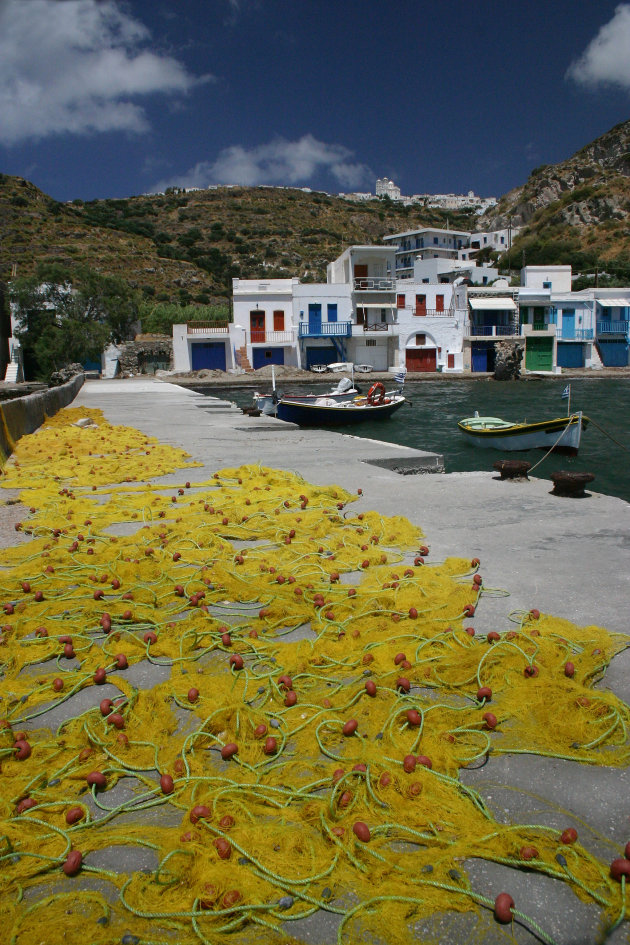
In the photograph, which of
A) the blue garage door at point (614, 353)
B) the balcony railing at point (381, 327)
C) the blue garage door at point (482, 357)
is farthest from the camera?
the blue garage door at point (614, 353)

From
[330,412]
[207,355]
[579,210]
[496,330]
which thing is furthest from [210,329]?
[579,210]

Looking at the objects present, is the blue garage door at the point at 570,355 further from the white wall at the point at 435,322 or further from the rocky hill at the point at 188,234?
the rocky hill at the point at 188,234

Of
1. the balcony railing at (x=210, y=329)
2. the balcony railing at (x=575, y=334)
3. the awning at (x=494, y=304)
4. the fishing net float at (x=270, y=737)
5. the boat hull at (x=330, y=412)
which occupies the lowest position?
the fishing net float at (x=270, y=737)

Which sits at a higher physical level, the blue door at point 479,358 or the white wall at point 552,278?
the white wall at point 552,278

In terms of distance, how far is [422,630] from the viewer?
376 centimetres

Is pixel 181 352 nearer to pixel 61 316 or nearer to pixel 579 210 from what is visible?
pixel 61 316

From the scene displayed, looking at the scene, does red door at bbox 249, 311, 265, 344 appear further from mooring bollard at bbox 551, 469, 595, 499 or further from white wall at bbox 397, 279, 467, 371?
mooring bollard at bbox 551, 469, 595, 499

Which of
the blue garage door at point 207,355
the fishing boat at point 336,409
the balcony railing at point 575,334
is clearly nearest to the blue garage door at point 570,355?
the balcony railing at point 575,334

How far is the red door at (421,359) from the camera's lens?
54.1 m

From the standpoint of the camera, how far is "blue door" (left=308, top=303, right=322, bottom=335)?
5103cm

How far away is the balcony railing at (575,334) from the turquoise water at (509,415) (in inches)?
268

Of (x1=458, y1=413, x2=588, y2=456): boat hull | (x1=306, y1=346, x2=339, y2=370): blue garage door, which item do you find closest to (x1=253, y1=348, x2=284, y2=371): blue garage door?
(x1=306, y1=346, x2=339, y2=370): blue garage door

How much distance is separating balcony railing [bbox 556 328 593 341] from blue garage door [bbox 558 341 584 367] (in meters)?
0.52

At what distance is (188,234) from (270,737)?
330 feet
